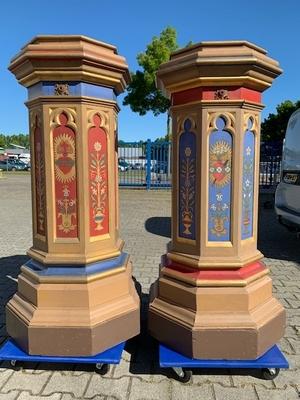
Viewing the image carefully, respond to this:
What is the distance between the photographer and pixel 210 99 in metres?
2.46

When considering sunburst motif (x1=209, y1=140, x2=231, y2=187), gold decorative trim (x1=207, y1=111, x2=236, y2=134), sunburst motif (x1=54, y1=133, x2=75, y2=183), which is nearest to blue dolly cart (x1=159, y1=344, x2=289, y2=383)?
sunburst motif (x1=209, y1=140, x2=231, y2=187)

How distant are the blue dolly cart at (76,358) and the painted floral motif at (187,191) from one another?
999 mm

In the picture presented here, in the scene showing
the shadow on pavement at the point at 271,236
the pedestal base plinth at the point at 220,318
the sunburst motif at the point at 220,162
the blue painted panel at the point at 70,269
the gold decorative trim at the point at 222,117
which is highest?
the gold decorative trim at the point at 222,117

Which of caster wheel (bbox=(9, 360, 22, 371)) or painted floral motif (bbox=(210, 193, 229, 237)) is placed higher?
painted floral motif (bbox=(210, 193, 229, 237))

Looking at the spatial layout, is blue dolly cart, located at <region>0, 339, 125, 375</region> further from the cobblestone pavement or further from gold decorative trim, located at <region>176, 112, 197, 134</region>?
gold decorative trim, located at <region>176, 112, 197, 134</region>

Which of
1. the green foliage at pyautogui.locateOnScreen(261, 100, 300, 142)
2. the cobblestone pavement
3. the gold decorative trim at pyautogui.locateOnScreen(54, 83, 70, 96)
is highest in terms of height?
the green foliage at pyautogui.locateOnScreen(261, 100, 300, 142)

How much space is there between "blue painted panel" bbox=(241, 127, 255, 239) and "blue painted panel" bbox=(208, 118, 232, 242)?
5.6 inches

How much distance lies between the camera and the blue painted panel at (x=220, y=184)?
2504 millimetres

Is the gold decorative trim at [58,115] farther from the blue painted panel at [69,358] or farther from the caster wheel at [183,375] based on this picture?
the caster wheel at [183,375]

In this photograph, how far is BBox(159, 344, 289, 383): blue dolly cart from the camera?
7.89ft

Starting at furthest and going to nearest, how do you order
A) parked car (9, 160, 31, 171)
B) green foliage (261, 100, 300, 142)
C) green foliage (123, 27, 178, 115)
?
1. parked car (9, 160, 31, 171)
2. green foliage (261, 100, 300, 142)
3. green foliage (123, 27, 178, 115)

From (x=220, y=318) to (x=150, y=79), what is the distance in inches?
812

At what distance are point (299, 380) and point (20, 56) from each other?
2.91 meters

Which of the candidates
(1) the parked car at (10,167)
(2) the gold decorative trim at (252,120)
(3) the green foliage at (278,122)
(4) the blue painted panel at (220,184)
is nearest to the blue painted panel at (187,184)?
(4) the blue painted panel at (220,184)
